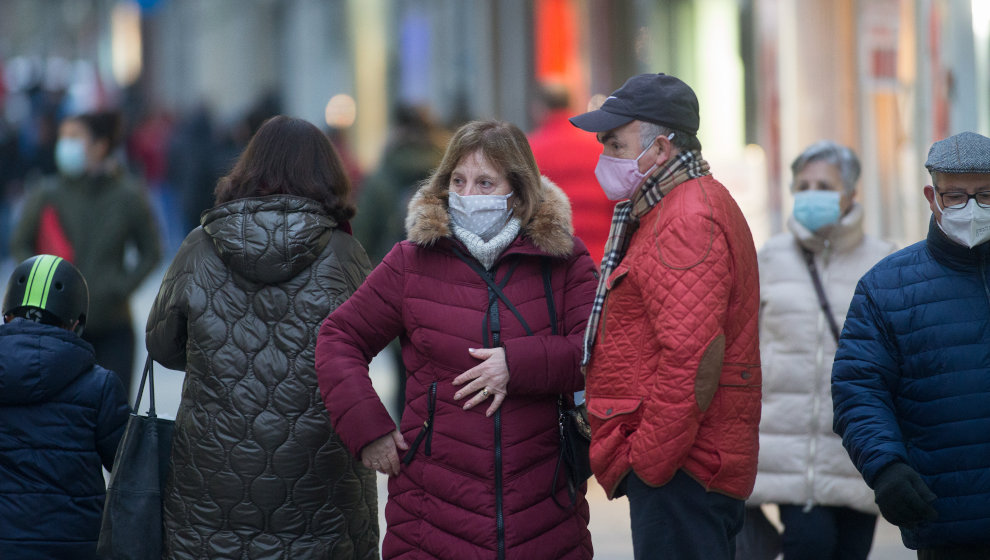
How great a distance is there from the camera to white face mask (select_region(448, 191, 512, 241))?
4320mm

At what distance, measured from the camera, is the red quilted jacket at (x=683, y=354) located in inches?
151

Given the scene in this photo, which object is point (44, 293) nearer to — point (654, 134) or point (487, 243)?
point (487, 243)

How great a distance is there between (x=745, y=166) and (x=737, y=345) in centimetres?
624

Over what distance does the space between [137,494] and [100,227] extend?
10.5ft

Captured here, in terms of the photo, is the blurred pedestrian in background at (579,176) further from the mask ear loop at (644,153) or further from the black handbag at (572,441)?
the mask ear loop at (644,153)

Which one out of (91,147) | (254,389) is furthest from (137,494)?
(91,147)

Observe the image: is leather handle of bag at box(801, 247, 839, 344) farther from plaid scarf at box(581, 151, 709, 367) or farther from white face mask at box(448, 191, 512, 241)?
white face mask at box(448, 191, 512, 241)

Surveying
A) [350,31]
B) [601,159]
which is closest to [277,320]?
[601,159]

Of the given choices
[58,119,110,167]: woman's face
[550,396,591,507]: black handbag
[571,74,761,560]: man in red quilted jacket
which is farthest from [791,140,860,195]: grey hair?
[58,119,110,167]: woman's face

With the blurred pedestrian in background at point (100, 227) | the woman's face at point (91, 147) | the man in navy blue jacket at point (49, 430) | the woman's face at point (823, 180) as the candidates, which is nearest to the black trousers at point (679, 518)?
the woman's face at point (823, 180)

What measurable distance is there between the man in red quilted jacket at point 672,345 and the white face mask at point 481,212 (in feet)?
1.19

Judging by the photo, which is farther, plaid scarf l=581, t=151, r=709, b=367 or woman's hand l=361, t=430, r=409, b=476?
woman's hand l=361, t=430, r=409, b=476

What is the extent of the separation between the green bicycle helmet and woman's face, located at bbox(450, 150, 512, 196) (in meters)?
1.42

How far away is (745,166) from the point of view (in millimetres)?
10039
